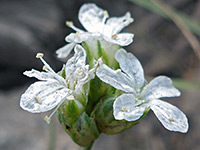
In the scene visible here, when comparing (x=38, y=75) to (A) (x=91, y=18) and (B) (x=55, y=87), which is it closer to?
(B) (x=55, y=87)

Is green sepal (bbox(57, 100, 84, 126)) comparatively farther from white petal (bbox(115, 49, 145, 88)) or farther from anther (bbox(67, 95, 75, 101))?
white petal (bbox(115, 49, 145, 88))

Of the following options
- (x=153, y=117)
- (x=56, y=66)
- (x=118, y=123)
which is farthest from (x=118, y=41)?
(x=56, y=66)

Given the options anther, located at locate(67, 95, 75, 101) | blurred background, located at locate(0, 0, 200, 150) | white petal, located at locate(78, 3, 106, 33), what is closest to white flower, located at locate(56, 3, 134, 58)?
white petal, located at locate(78, 3, 106, 33)

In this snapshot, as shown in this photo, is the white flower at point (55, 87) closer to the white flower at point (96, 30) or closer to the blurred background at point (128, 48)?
the white flower at point (96, 30)

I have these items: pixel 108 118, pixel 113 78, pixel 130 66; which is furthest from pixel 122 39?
pixel 108 118

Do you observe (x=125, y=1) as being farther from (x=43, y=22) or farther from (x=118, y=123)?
(x=118, y=123)
